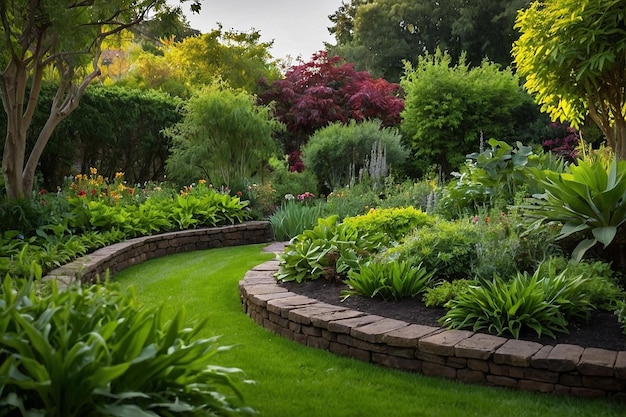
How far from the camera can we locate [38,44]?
21.9 ft

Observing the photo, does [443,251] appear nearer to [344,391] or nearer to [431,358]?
[431,358]

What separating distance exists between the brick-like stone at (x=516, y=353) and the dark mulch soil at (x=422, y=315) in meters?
0.25

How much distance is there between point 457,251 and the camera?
4.75 meters

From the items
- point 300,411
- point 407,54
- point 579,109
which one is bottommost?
point 300,411

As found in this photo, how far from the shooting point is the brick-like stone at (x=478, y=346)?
11.1 feet

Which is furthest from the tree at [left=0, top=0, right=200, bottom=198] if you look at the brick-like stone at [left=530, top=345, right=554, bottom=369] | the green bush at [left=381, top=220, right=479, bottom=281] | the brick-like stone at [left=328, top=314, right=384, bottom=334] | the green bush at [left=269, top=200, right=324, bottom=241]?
the brick-like stone at [left=530, top=345, right=554, bottom=369]

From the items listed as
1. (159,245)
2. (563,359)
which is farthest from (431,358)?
(159,245)

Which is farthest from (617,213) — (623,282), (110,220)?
(110,220)

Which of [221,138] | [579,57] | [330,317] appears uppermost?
[579,57]

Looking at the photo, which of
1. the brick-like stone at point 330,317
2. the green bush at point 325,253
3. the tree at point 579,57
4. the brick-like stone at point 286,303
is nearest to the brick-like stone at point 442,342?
the brick-like stone at point 330,317

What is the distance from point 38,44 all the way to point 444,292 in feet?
17.2

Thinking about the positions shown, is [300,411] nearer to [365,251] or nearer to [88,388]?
[88,388]

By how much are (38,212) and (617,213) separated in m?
5.82

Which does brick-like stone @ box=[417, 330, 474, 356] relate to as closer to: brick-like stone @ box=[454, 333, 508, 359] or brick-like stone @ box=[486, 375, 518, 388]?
brick-like stone @ box=[454, 333, 508, 359]
